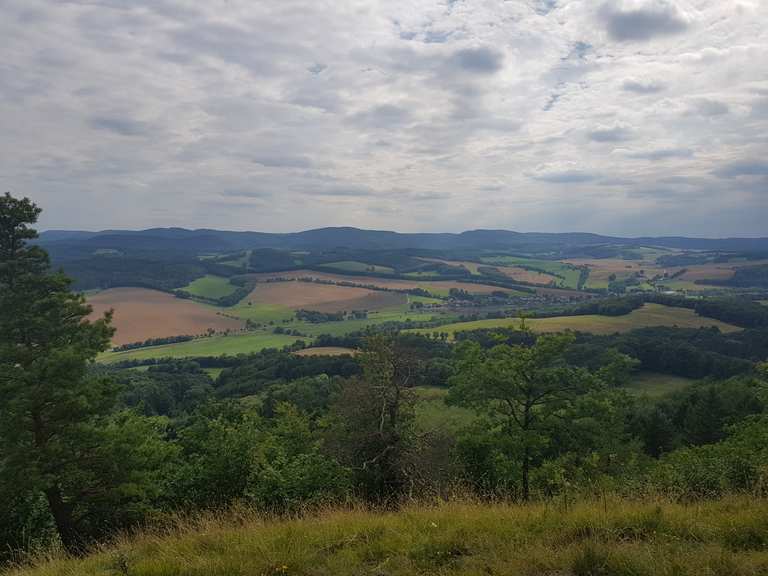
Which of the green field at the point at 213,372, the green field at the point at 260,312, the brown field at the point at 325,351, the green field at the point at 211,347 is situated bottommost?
the green field at the point at 213,372

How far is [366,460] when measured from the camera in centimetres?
1202

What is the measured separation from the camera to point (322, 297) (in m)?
147

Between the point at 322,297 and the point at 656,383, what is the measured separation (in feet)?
333

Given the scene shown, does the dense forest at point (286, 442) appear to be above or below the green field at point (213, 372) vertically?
above

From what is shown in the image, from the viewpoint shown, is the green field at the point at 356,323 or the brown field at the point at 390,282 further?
the brown field at the point at 390,282

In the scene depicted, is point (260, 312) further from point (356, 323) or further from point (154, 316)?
point (356, 323)

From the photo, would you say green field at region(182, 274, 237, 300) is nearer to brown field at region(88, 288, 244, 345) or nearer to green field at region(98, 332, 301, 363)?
brown field at region(88, 288, 244, 345)

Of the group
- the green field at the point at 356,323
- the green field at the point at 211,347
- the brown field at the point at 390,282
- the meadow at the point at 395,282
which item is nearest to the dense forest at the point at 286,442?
the green field at the point at 211,347

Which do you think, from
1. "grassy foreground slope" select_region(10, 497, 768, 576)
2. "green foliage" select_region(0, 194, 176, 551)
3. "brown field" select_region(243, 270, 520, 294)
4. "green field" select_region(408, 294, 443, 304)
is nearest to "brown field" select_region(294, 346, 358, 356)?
"green field" select_region(408, 294, 443, 304)

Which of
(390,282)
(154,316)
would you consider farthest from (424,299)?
(154,316)

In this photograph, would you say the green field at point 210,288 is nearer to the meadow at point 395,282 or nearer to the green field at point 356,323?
the meadow at point 395,282

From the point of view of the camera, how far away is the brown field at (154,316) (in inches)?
4252

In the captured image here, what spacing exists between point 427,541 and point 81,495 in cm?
1055

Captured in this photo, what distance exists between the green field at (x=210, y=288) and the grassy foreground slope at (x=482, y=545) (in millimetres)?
156404
